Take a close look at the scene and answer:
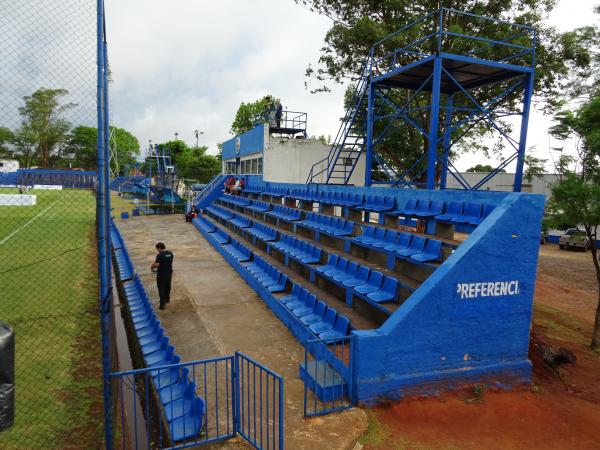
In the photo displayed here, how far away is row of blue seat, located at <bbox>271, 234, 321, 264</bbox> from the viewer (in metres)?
10.4

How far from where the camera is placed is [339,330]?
22.9ft

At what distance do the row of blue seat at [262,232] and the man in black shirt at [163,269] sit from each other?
14.8 ft

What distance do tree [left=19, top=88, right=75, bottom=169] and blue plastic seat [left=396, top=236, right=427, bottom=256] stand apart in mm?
5937

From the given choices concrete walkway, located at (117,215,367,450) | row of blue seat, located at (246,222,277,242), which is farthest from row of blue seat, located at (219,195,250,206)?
concrete walkway, located at (117,215,367,450)

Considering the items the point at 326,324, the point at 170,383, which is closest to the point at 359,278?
the point at 326,324

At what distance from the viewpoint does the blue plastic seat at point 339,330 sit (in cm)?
682

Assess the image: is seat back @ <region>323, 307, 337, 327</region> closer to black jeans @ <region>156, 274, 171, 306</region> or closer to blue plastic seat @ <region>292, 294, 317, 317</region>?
blue plastic seat @ <region>292, 294, 317, 317</region>

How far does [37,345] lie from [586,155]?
49.5ft

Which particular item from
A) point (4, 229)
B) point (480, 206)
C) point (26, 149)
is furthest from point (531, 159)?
point (4, 229)

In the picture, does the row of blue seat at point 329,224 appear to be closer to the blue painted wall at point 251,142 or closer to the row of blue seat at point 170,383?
the row of blue seat at point 170,383

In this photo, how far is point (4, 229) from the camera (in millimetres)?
22438

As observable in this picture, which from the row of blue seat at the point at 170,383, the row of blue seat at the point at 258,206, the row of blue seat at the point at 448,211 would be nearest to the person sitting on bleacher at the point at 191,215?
Result: the row of blue seat at the point at 258,206

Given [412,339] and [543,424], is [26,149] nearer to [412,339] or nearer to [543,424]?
Answer: [412,339]

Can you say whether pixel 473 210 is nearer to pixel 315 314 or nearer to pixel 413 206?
pixel 413 206
